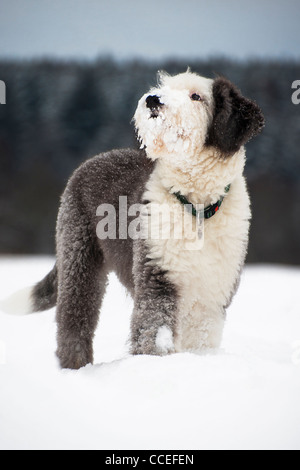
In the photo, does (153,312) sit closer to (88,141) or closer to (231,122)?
(231,122)

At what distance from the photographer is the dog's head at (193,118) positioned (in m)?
3.25

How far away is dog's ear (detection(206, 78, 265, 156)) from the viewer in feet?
11.0

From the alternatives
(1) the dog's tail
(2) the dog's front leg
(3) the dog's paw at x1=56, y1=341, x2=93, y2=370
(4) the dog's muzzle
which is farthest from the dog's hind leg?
(4) the dog's muzzle

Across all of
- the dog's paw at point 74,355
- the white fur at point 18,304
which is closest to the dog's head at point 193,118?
the dog's paw at point 74,355

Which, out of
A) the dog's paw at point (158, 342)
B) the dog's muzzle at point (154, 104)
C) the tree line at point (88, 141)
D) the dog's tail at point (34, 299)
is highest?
the tree line at point (88, 141)

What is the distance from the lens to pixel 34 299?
4.52 m

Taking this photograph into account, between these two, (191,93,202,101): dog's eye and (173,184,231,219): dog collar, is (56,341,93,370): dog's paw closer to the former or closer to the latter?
(173,184,231,219): dog collar

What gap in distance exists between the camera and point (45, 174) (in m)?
14.1

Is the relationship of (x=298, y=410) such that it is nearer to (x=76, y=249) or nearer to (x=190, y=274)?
(x=190, y=274)

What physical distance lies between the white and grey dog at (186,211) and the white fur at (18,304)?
0.76m

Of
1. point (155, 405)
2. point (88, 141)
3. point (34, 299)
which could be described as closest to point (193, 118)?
point (155, 405)

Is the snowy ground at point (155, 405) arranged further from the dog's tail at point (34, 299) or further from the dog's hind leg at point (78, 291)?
the dog's tail at point (34, 299)

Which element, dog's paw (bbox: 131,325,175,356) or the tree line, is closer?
dog's paw (bbox: 131,325,175,356)

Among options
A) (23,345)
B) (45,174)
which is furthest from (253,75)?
(23,345)
